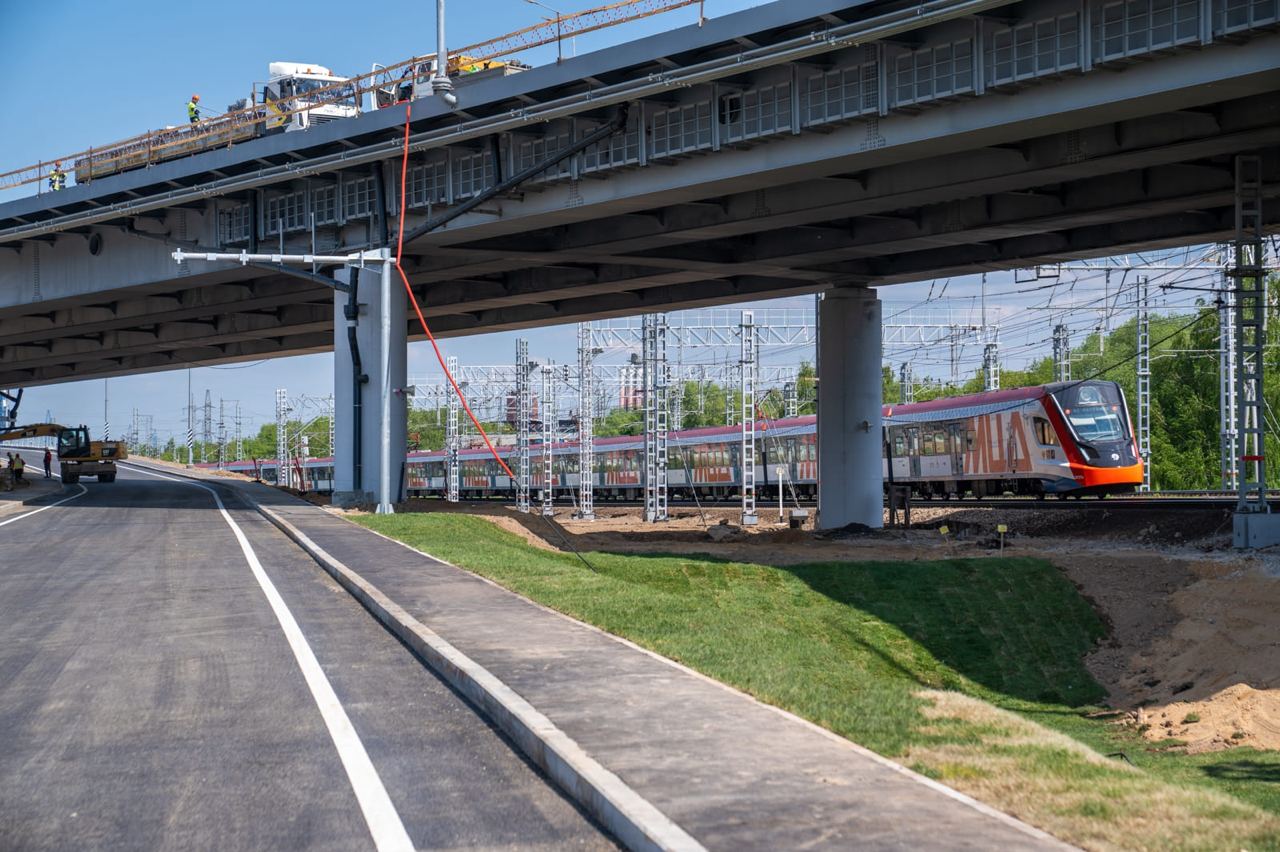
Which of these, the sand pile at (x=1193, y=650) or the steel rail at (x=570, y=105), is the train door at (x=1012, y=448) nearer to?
the sand pile at (x=1193, y=650)

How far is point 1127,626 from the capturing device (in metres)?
22.0

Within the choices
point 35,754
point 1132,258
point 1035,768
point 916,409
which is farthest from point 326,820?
point 1132,258

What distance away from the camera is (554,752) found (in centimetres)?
723

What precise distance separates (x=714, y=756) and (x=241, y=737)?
3.21 m

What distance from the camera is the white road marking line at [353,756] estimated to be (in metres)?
6.27

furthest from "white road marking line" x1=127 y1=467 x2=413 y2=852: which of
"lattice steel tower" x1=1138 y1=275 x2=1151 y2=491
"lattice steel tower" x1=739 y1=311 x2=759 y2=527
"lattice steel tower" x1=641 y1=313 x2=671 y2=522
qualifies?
"lattice steel tower" x1=1138 y1=275 x2=1151 y2=491

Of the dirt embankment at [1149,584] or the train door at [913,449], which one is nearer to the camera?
the dirt embankment at [1149,584]

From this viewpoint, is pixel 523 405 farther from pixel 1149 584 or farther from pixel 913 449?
pixel 1149 584

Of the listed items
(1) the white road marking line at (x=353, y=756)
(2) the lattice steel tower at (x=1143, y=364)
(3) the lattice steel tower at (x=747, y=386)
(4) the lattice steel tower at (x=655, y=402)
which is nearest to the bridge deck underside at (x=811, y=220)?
(4) the lattice steel tower at (x=655, y=402)

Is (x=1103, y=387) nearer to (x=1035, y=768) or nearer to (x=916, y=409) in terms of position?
(x=916, y=409)

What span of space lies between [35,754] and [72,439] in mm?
59154

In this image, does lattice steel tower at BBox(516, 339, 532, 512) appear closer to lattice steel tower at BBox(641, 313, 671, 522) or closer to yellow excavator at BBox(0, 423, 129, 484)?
lattice steel tower at BBox(641, 313, 671, 522)

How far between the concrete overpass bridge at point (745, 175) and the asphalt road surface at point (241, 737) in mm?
14249

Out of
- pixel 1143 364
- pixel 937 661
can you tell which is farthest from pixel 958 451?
pixel 937 661
